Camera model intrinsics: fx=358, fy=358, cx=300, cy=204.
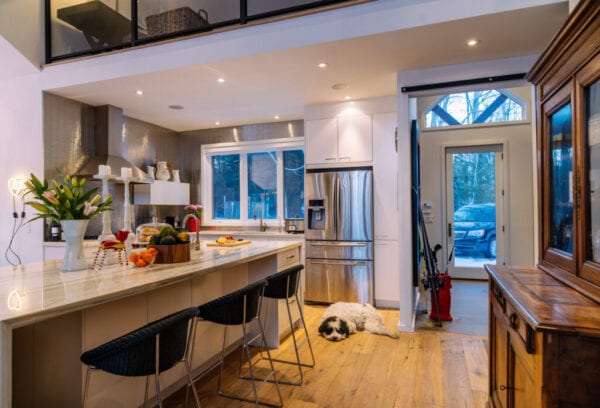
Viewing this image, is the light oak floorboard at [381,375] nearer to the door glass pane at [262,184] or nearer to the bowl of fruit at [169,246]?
the bowl of fruit at [169,246]

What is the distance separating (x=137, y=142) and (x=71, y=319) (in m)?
4.15

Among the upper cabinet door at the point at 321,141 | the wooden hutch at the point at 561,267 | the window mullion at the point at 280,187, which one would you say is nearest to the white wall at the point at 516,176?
the upper cabinet door at the point at 321,141

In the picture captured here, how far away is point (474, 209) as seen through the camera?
5.74m

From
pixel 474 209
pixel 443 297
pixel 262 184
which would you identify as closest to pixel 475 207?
pixel 474 209

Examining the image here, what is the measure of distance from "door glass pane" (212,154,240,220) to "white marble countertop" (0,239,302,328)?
360cm

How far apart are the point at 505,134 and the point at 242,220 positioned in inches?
172

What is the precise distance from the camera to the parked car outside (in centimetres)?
568

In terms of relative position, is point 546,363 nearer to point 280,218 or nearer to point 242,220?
point 280,218

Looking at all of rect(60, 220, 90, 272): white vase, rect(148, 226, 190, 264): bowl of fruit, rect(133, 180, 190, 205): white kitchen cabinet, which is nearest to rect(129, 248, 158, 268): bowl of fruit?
rect(148, 226, 190, 264): bowl of fruit

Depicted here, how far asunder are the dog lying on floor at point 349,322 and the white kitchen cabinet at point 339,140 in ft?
5.96

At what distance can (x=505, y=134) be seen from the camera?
5523 millimetres

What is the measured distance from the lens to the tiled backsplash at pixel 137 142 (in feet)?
13.8

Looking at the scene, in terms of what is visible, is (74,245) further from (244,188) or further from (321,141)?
(244,188)

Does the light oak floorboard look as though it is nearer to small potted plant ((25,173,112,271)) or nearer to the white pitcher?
small potted plant ((25,173,112,271))
